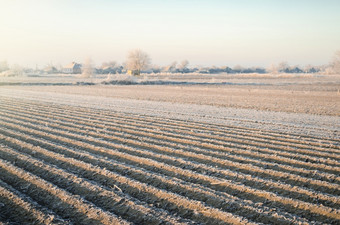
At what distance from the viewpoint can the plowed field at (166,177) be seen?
4.33 metres

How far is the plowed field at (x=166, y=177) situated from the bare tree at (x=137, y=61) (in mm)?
60819

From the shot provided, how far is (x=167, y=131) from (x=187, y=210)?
5813 millimetres

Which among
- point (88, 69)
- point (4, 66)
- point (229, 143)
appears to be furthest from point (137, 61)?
point (229, 143)

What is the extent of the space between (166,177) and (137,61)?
65567 millimetres

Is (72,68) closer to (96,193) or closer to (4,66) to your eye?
(4,66)

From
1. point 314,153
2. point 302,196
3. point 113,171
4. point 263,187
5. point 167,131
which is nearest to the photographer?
point 302,196

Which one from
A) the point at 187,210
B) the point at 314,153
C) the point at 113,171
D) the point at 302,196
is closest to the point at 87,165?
the point at 113,171

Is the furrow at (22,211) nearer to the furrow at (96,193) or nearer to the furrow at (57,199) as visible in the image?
the furrow at (57,199)

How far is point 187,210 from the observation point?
4457 millimetres

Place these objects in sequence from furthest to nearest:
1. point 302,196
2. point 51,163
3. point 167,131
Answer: point 167,131, point 51,163, point 302,196

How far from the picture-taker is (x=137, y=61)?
2729 inches

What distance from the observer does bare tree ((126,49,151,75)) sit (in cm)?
6931

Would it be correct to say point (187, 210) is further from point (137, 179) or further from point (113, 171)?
point (113, 171)

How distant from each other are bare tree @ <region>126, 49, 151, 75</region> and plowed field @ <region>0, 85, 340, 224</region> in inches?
2394
